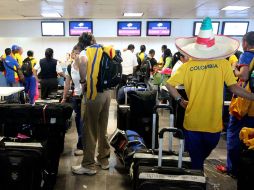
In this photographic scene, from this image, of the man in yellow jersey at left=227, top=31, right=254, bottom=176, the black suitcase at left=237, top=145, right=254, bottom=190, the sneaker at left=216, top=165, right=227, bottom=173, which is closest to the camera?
the black suitcase at left=237, top=145, right=254, bottom=190

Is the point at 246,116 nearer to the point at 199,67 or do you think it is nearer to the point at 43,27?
the point at 199,67

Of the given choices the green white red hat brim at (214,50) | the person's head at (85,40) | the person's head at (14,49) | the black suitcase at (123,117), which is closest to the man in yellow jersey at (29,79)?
the person's head at (14,49)

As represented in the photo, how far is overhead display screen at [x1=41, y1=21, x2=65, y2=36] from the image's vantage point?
383 inches

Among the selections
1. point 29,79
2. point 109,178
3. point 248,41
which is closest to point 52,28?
point 29,79

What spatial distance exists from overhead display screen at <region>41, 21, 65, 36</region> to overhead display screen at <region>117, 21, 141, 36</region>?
2020mm

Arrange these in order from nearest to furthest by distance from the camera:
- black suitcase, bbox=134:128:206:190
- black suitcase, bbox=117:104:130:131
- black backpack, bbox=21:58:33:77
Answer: black suitcase, bbox=134:128:206:190 → black suitcase, bbox=117:104:130:131 → black backpack, bbox=21:58:33:77

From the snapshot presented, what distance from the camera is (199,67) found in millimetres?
2051

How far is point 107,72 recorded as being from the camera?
285 centimetres

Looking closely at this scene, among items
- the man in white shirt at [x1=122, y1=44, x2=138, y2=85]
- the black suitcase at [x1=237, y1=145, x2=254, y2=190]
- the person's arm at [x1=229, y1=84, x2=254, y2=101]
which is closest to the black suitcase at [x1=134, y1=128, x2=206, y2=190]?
the black suitcase at [x1=237, y1=145, x2=254, y2=190]

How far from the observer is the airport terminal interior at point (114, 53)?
2.15m

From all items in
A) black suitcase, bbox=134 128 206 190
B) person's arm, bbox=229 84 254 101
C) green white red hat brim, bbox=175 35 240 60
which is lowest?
black suitcase, bbox=134 128 206 190

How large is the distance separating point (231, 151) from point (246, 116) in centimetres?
43

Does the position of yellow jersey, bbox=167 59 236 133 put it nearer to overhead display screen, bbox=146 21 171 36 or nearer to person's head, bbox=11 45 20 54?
person's head, bbox=11 45 20 54

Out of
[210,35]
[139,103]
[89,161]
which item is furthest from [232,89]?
[89,161]
